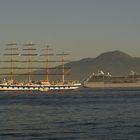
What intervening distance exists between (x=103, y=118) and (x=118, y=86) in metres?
153

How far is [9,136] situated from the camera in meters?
33.1

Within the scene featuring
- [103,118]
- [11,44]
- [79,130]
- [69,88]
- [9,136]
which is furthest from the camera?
[11,44]

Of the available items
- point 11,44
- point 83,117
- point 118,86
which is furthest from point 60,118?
point 118,86

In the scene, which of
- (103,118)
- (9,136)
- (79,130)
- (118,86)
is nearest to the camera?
(9,136)

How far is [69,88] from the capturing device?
158m

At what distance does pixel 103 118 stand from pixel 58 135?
11.0 meters

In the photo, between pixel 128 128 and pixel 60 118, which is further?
pixel 60 118

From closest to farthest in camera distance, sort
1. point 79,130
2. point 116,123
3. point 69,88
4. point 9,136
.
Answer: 1. point 9,136
2. point 79,130
3. point 116,123
4. point 69,88

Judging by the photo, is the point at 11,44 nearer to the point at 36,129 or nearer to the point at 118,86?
the point at 118,86

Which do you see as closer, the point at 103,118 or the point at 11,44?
the point at 103,118

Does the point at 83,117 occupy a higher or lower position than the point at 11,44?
lower

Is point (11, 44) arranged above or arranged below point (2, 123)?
above

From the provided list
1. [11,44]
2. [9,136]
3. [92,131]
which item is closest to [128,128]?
[92,131]

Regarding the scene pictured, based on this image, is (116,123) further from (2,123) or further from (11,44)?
(11,44)
